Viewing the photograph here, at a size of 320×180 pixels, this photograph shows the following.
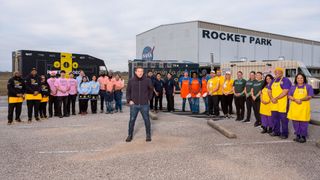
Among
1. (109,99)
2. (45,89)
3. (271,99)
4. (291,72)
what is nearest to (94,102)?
(109,99)

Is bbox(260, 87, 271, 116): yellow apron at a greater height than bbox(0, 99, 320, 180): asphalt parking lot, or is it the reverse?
bbox(260, 87, 271, 116): yellow apron

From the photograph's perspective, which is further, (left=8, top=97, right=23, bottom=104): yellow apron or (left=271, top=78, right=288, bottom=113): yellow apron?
(left=8, top=97, right=23, bottom=104): yellow apron

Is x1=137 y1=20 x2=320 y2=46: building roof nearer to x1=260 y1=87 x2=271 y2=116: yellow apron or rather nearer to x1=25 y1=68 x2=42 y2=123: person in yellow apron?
x1=25 y1=68 x2=42 y2=123: person in yellow apron

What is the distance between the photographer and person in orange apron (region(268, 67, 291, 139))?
6.89 meters

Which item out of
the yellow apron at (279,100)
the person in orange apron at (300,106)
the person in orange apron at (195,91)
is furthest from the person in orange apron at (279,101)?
the person in orange apron at (195,91)

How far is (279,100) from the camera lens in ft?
22.8

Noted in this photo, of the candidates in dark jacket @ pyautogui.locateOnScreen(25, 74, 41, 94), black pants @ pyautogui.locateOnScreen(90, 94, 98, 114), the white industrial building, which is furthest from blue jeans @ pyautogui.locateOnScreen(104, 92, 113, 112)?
the white industrial building

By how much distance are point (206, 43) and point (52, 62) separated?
2272 centimetres

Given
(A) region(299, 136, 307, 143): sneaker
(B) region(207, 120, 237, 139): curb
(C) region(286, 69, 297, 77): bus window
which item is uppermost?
(C) region(286, 69, 297, 77): bus window

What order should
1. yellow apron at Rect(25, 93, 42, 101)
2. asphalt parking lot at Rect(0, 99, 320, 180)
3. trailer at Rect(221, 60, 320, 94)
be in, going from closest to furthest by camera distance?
1. asphalt parking lot at Rect(0, 99, 320, 180)
2. yellow apron at Rect(25, 93, 42, 101)
3. trailer at Rect(221, 60, 320, 94)

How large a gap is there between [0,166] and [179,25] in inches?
1350

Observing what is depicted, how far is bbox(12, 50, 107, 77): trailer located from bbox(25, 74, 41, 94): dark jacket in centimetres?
936

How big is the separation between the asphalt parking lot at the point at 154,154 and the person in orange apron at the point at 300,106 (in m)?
0.35

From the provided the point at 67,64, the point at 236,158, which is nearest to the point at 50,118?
the point at 236,158
